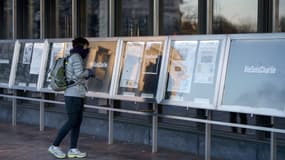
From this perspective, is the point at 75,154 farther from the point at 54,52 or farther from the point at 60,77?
the point at 54,52

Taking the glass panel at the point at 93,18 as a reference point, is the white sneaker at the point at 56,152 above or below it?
below

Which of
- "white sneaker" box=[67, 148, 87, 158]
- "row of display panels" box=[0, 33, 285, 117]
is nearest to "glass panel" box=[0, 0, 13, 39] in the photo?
"row of display panels" box=[0, 33, 285, 117]

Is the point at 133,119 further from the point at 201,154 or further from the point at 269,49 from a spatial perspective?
the point at 269,49

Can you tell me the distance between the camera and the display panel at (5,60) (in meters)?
12.1

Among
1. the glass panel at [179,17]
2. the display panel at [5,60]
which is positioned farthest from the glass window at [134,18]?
the display panel at [5,60]

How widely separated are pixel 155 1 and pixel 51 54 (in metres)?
2.46

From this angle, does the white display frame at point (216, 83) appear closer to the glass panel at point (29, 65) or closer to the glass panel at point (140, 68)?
the glass panel at point (140, 68)

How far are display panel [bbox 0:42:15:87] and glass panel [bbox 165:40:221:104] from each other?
4.90 meters

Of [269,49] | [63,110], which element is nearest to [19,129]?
[63,110]

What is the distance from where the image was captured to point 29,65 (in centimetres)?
1152

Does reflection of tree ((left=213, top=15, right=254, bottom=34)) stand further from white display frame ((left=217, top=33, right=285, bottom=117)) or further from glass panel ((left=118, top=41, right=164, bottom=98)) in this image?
white display frame ((left=217, top=33, right=285, bottom=117))

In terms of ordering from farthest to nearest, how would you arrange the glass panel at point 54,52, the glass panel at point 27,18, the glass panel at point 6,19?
the glass panel at point 6,19 → the glass panel at point 27,18 → the glass panel at point 54,52

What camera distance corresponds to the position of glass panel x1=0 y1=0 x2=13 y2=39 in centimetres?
1381

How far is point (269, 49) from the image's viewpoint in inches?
284
